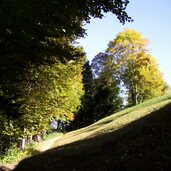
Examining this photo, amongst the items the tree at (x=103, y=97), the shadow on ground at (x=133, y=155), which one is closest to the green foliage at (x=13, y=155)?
the shadow on ground at (x=133, y=155)

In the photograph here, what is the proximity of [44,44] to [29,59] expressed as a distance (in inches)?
27.3

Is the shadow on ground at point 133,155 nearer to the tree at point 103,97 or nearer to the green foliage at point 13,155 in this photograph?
the green foliage at point 13,155

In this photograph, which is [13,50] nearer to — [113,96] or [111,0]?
[111,0]

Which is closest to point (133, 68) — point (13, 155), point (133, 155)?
point (13, 155)

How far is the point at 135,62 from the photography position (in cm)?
5059

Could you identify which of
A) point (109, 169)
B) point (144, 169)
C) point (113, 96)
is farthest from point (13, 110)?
point (113, 96)

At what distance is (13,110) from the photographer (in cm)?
1135

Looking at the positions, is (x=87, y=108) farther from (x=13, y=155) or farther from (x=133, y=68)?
(x=13, y=155)

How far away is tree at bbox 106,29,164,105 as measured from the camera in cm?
5050

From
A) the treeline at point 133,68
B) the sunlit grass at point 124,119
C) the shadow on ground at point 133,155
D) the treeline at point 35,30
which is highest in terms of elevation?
the treeline at point 133,68

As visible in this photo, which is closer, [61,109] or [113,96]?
[61,109]

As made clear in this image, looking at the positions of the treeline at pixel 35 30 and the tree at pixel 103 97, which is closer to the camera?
the treeline at pixel 35 30

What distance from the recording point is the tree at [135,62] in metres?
50.5

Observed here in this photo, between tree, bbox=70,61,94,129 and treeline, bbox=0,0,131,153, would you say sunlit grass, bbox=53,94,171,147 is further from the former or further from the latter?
tree, bbox=70,61,94,129
